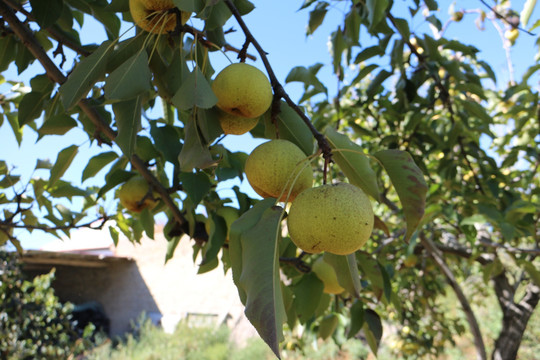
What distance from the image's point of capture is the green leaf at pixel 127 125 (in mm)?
831

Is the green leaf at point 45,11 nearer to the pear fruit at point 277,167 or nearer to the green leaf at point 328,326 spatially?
the pear fruit at point 277,167

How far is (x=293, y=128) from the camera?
873 mm

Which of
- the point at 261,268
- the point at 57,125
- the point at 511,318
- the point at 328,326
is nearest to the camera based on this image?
the point at 261,268

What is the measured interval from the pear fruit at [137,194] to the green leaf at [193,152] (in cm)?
79

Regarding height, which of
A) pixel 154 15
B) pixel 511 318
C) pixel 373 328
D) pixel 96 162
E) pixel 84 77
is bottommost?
pixel 511 318

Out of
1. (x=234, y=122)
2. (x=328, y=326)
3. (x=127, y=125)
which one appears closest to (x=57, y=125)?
Result: (x=127, y=125)

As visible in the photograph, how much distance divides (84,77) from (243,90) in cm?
29

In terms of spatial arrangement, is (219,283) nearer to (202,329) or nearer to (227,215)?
(202,329)

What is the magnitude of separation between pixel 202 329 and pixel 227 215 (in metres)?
7.79

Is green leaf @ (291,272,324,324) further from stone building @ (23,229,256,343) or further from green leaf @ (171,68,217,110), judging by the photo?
stone building @ (23,229,256,343)

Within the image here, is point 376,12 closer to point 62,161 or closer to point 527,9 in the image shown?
point 527,9

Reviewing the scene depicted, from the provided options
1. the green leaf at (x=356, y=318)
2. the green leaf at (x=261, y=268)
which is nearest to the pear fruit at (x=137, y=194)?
the green leaf at (x=356, y=318)

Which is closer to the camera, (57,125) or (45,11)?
(45,11)

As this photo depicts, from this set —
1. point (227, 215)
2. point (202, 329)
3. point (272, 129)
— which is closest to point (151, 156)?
point (227, 215)
